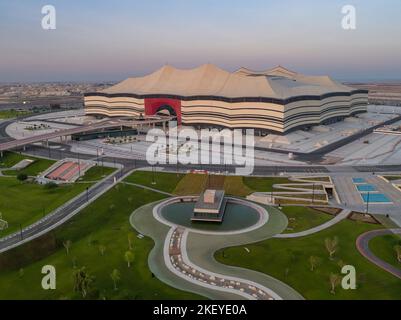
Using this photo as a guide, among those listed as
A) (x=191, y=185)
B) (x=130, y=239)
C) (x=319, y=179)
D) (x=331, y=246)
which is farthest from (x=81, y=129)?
(x=331, y=246)

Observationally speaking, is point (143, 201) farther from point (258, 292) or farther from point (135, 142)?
point (135, 142)

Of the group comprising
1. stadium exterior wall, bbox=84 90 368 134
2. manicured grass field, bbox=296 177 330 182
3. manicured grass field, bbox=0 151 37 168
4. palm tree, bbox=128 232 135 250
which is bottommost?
palm tree, bbox=128 232 135 250

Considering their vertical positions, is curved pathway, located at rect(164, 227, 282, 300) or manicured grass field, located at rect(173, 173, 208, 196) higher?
manicured grass field, located at rect(173, 173, 208, 196)

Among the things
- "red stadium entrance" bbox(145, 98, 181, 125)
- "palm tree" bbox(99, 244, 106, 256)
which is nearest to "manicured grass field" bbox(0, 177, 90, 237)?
"palm tree" bbox(99, 244, 106, 256)

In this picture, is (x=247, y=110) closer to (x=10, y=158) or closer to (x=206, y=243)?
(x=10, y=158)

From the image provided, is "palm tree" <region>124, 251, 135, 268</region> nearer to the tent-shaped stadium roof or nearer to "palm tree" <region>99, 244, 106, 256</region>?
"palm tree" <region>99, 244, 106, 256</region>

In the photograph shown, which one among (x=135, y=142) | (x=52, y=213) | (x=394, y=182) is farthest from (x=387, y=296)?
(x=135, y=142)

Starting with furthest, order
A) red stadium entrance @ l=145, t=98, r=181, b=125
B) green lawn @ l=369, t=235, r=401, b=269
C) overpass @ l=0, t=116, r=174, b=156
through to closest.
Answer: red stadium entrance @ l=145, t=98, r=181, b=125 → overpass @ l=0, t=116, r=174, b=156 → green lawn @ l=369, t=235, r=401, b=269
